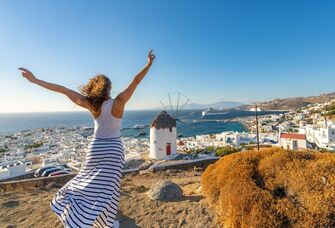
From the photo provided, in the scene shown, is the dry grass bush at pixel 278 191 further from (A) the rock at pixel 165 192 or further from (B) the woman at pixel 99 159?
(B) the woman at pixel 99 159

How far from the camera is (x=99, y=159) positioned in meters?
2.05

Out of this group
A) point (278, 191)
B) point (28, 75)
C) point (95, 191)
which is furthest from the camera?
point (278, 191)

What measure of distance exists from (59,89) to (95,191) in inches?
36.9

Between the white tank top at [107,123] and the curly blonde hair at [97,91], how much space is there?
55 millimetres

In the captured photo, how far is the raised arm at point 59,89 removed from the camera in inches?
81.0

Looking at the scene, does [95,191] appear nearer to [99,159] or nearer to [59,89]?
A: [99,159]

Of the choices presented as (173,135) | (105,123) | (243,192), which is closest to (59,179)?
(243,192)

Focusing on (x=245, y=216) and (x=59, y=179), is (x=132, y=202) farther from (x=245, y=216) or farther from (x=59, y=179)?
(x=59, y=179)

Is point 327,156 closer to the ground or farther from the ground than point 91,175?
closer to the ground

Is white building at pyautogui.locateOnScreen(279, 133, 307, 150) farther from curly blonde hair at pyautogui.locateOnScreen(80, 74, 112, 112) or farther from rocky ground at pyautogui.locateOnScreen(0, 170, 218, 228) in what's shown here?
curly blonde hair at pyautogui.locateOnScreen(80, 74, 112, 112)

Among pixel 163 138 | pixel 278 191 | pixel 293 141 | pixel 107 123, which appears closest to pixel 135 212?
pixel 278 191

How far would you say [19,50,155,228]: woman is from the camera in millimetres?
1951

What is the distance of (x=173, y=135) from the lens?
1811 cm

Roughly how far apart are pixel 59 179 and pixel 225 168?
23.4 feet
